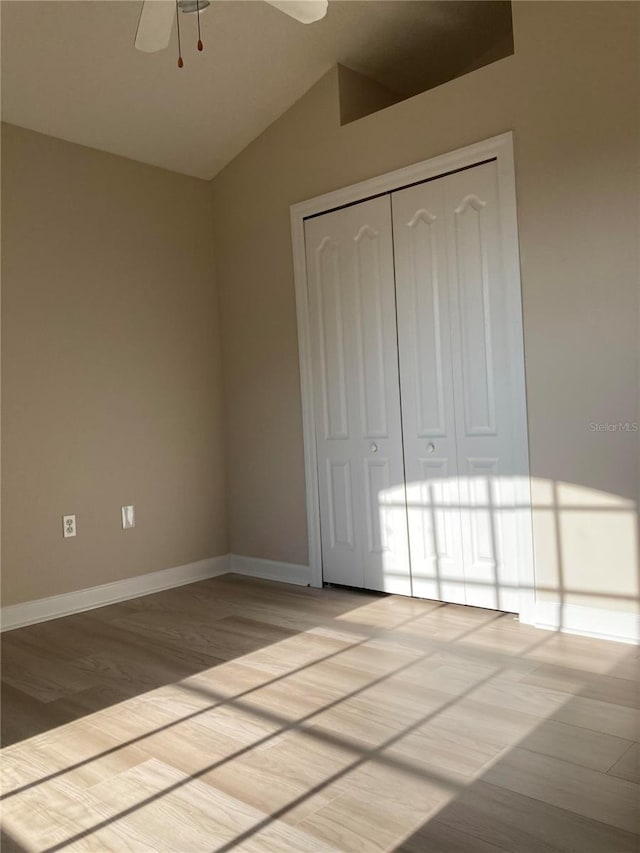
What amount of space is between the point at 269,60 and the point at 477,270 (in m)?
1.61

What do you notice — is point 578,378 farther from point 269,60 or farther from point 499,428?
point 269,60

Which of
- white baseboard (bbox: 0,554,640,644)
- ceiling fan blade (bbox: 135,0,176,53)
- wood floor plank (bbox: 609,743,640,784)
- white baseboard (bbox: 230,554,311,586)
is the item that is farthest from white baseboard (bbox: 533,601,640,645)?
ceiling fan blade (bbox: 135,0,176,53)

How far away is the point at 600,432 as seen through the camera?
9.84 ft

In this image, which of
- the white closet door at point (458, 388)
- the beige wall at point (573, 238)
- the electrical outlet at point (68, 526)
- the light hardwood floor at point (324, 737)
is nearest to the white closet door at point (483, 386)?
the white closet door at point (458, 388)

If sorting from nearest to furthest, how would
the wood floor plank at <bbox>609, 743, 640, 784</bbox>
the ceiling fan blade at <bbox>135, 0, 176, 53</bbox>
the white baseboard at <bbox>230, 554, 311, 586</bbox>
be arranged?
the wood floor plank at <bbox>609, 743, 640, 784</bbox> < the ceiling fan blade at <bbox>135, 0, 176, 53</bbox> < the white baseboard at <bbox>230, 554, 311, 586</bbox>

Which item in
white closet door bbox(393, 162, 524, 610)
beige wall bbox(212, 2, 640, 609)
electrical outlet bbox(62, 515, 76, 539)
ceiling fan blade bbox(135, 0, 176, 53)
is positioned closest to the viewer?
ceiling fan blade bbox(135, 0, 176, 53)

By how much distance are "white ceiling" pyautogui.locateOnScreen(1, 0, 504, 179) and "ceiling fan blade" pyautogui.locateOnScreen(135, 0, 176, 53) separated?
1.04 meters

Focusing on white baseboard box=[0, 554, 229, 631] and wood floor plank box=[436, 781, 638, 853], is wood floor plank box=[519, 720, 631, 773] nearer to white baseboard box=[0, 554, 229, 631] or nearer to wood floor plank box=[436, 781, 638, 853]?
wood floor plank box=[436, 781, 638, 853]

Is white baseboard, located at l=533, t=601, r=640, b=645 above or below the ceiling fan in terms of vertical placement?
below

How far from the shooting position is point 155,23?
89.4 inches

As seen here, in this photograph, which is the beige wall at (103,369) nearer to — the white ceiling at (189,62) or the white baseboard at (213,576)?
the white baseboard at (213,576)

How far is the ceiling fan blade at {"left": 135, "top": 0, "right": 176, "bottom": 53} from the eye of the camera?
2184 millimetres

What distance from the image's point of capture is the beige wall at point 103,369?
372 centimetres

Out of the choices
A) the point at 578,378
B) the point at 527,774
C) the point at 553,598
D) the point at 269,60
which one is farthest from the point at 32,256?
the point at 527,774
